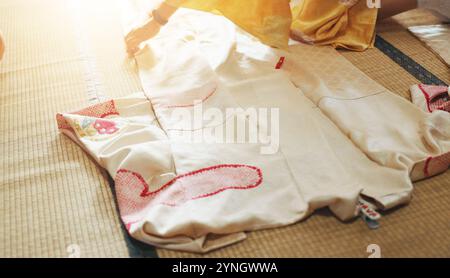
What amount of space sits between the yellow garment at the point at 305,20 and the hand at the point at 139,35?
5.5 inches

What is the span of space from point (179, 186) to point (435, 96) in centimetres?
85

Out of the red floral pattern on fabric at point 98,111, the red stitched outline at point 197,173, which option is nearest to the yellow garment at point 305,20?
the red floral pattern on fabric at point 98,111

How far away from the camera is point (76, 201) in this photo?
105 centimetres

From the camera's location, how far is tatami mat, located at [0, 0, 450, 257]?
942 millimetres

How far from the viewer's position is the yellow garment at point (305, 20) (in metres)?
1.56

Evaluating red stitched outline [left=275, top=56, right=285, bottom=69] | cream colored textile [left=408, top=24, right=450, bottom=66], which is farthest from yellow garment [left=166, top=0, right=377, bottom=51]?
cream colored textile [left=408, top=24, right=450, bottom=66]

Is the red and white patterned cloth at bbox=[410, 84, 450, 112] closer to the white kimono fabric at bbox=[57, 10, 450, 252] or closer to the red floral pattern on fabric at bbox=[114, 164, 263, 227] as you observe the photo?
the white kimono fabric at bbox=[57, 10, 450, 252]

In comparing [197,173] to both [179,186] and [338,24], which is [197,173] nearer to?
[179,186]

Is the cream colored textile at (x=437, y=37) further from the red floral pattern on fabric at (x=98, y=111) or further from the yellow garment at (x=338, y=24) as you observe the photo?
the red floral pattern on fabric at (x=98, y=111)

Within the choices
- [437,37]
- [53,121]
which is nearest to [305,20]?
[437,37]

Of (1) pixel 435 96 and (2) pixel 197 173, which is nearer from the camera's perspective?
(2) pixel 197 173

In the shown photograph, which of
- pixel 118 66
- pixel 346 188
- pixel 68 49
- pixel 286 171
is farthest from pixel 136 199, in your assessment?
pixel 68 49

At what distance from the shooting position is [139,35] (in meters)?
1.59
